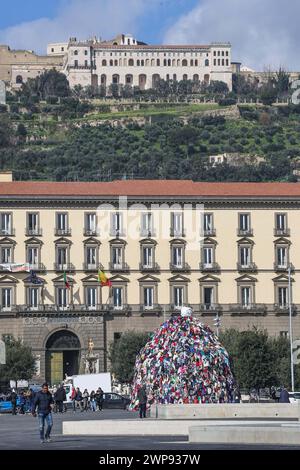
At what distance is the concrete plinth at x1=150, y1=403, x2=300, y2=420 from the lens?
58000mm

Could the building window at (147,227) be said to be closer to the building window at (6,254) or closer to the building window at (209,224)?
the building window at (209,224)

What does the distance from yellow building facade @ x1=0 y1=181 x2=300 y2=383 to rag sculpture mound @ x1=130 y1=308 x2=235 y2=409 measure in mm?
56646

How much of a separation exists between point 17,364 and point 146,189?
1915 centimetres

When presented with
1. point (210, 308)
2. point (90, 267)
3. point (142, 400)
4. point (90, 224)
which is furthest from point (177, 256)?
point (142, 400)

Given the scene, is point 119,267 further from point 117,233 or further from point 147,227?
point 147,227

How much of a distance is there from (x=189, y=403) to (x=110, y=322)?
60837mm

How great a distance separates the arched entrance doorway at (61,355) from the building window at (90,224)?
23.8 ft

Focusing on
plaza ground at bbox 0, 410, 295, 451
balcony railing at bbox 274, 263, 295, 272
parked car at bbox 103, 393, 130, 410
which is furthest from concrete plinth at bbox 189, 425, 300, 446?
balcony railing at bbox 274, 263, 295, 272

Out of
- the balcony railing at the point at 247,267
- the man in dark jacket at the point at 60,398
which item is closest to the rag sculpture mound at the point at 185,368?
the man in dark jacket at the point at 60,398

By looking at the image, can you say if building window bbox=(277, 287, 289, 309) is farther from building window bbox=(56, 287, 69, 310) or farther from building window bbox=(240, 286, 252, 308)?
building window bbox=(56, 287, 69, 310)

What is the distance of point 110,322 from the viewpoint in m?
123

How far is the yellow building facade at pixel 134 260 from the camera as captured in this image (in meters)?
122
